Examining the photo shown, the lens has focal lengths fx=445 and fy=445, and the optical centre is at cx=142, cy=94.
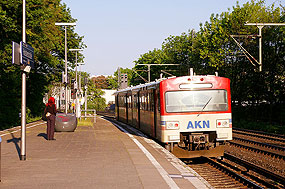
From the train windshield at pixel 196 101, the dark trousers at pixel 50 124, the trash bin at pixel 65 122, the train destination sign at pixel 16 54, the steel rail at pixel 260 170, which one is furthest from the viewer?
the trash bin at pixel 65 122

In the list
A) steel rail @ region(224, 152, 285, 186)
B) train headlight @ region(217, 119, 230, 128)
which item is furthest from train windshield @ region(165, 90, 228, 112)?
steel rail @ region(224, 152, 285, 186)

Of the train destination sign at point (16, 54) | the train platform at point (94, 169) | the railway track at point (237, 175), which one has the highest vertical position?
the train destination sign at point (16, 54)

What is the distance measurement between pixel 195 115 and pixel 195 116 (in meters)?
0.03

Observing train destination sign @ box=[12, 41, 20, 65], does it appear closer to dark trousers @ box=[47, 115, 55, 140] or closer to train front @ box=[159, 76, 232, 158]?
train front @ box=[159, 76, 232, 158]

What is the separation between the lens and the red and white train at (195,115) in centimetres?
1487

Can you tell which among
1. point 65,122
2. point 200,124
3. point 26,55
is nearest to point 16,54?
point 26,55

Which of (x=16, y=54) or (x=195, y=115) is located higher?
(x=16, y=54)

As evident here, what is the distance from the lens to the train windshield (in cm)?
1511

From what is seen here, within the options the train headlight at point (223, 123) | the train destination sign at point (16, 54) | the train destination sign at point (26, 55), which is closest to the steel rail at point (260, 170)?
the train headlight at point (223, 123)

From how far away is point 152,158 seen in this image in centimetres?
1259

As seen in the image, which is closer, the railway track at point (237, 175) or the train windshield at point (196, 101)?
the railway track at point (237, 175)

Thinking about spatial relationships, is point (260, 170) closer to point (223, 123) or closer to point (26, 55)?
point (223, 123)

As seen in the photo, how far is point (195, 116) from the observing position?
589 inches

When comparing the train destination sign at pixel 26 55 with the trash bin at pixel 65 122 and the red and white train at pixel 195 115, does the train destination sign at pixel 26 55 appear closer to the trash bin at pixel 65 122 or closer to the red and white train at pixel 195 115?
the red and white train at pixel 195 115
